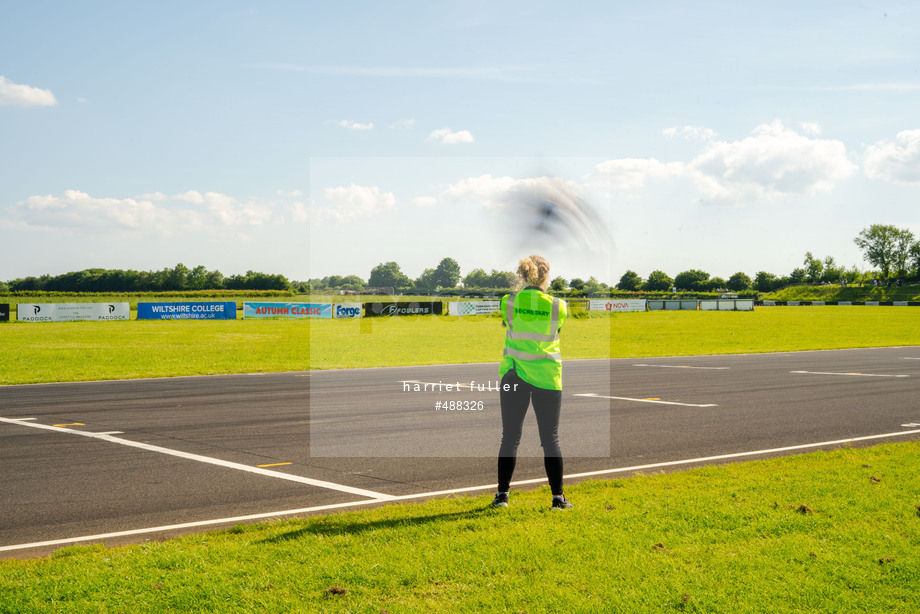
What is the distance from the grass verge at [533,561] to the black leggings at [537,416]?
14.1 inches

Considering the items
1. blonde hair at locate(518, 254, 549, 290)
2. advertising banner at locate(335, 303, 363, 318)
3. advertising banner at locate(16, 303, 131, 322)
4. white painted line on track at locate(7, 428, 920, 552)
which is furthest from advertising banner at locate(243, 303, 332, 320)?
blonde hair at locate(518, 254, 549, 290)

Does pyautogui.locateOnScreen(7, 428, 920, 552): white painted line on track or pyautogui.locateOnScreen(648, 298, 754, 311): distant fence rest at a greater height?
pyautogui.locateOnScreen(648, 298, 754, 311): distant fence

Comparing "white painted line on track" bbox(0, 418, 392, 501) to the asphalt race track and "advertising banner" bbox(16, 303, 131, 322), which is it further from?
"advertising banner" bbox(16, 303, 131, 322)

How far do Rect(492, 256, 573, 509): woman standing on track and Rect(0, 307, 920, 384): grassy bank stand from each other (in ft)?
38.0

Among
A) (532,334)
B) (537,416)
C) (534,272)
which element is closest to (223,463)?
(537,416)

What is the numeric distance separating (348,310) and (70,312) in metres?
18.0

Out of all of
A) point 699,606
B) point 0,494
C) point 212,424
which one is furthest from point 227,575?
point 212,424

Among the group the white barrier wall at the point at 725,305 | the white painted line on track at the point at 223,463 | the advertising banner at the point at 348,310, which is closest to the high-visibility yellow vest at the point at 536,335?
the white painted line on track at the point at 223,463

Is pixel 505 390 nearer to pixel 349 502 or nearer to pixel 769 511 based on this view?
pixel 349 502

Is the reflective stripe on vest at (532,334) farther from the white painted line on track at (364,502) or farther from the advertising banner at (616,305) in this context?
the advertising banner at (616,305)

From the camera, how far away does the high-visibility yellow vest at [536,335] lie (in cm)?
606

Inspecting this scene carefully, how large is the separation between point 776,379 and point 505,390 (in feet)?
45.7

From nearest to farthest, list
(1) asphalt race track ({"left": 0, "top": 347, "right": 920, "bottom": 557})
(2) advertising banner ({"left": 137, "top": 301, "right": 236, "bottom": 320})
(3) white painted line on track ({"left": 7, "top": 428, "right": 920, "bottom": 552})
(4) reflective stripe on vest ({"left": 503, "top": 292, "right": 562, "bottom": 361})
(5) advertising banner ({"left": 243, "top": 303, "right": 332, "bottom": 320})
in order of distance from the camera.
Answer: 1. (3) white painted line on track ({"left": 7, "top": 428, "right": 920, "bottom": 552})
2. (4) reflective stripe on vest ({"left": 503, "top": 292, "right": 562, "bottom": 361})
3. (1) asphalt race track ({"left": 0, "top": 347, "right": 920, "bottom": 557})
4. (2) advertising banner ({"left": 137, "top": 301, "right": 236, "bottom": 320})
5. (5) advertising banner ({"left": 243, "top": 303, "right": 332, "bottom": 320})

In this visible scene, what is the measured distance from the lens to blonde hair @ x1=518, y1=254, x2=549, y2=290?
613 centimetres
